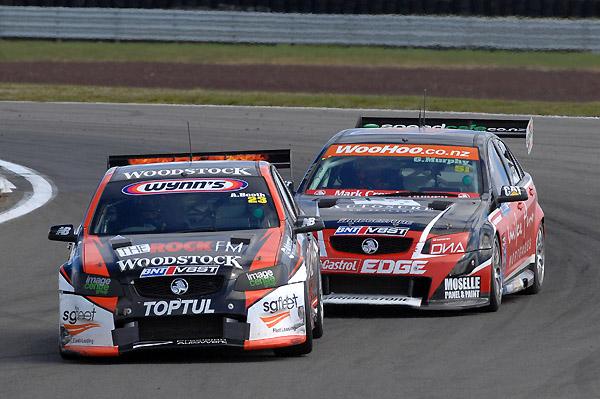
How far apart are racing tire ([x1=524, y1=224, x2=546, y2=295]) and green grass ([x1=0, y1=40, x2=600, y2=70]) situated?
24611mm

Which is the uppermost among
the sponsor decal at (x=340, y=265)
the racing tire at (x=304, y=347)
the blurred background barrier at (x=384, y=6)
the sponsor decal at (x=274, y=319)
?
the sponsor decal at (x=274, y=319)

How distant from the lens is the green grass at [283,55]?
37.1 metres

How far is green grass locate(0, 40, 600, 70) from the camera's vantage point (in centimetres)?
3712

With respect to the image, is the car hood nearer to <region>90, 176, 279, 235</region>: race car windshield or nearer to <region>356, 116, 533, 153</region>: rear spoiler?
<region>90, 176, 279, 235</region>: race car windshield

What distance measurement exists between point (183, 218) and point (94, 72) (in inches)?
1087

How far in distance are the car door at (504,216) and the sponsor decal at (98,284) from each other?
363 cm

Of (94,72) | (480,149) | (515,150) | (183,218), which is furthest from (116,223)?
(94,72)

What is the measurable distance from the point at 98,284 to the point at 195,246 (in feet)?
2.08

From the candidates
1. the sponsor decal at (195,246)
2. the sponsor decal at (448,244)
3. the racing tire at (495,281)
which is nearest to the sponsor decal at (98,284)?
the sponsor decal at (195,246)

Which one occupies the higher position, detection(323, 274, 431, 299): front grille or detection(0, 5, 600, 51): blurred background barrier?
detection(323, 274, 431, 299): front grille

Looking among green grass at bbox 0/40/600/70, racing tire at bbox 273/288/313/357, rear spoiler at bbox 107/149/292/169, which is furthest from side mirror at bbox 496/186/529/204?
green grass at bbox 0/40/600/70

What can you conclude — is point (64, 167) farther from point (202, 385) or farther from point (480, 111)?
point (202, 385)

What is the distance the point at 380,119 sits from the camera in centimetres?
1438

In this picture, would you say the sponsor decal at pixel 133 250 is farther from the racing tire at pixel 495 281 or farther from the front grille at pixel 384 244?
the racing tire at pixel 495 281
